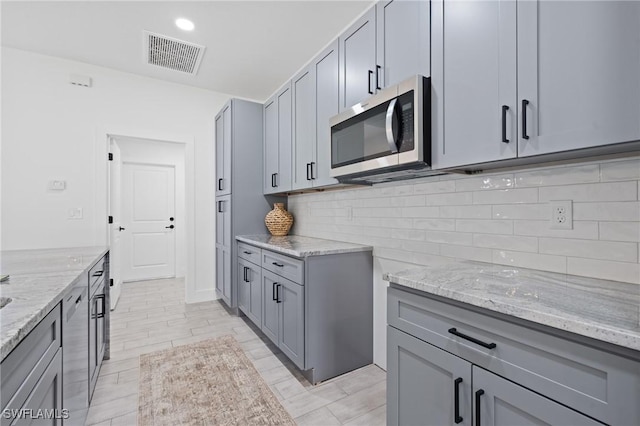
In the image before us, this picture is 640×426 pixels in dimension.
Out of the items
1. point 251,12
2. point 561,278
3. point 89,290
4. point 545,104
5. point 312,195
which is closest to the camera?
point 545,104

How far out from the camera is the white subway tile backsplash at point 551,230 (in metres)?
1.20

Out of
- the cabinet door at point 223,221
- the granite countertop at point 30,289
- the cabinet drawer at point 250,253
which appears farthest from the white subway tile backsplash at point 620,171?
the cabinet door at point 223,221

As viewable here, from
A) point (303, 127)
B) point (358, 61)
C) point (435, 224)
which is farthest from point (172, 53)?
point (435, 224)

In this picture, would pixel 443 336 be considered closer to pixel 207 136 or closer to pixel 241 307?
pixel 241 307

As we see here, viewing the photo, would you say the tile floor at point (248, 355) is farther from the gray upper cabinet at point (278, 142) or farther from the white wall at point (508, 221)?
the gray upper cabinet at point (278, 142)

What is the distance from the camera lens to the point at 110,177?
3465mm

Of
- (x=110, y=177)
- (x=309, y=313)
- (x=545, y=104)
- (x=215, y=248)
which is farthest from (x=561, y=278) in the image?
(x=110, y=177)

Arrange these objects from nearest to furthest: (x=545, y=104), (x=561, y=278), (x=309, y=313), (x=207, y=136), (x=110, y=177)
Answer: (x=545, y=104)
(x=561, y=278)
(x=309, y=313)
(x=110, y=177)
(x=207, y=136)

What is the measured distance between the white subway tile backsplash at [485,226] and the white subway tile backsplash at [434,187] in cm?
20

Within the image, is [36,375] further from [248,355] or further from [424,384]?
[248,355]

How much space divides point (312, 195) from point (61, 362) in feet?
7.55

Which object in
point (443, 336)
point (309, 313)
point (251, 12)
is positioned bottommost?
point (309, 313)

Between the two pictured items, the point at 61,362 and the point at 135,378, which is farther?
the point at 135,378

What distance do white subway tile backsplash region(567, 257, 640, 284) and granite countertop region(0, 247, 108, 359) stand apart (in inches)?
70.3
